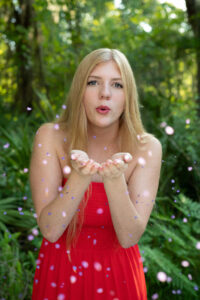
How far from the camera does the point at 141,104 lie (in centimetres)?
436

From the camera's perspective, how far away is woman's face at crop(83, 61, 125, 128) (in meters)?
1.44

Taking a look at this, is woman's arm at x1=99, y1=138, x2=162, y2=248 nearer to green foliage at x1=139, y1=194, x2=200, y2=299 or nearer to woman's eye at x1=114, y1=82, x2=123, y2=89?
woman's eye at x1=114, y1=82, x2=123, y2=89

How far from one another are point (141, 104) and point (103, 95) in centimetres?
301

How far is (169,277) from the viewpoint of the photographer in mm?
2324

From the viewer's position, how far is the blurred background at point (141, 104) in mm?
2416

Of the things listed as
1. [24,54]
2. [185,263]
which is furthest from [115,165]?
[24,54]

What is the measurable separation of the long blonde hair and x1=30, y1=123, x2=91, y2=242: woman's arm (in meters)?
0.09

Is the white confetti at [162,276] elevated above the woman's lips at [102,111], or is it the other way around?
the woman's lips at [102,111]

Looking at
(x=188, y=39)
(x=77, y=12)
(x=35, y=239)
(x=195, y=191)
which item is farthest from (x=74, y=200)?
(x=188, y=39)

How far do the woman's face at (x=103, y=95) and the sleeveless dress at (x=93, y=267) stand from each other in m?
0.29

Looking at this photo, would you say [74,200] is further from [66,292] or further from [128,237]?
[66,292]

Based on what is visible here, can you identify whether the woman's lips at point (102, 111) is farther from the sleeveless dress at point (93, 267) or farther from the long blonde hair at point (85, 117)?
the sleeveless dress at point (93, 267)

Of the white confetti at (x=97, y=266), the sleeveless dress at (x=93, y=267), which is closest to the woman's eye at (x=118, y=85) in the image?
the sleeveless dress at (x=93, y=267)

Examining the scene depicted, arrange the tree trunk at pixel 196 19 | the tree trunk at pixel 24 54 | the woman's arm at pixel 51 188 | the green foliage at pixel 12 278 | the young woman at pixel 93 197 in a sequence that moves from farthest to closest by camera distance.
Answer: the tree trunk at pixel 24 54 → the tree trunk at pixel 196 19 → the green foliage at pixel 12 278 → the young woman at pixel 93 197 → the woman's arm at pixel 51 188
